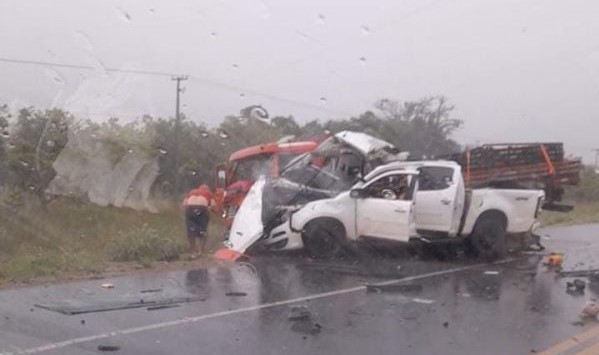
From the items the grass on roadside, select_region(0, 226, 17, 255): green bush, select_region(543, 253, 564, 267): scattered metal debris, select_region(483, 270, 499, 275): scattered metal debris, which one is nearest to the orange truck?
select_region(0, 226, 17, 255): green bush

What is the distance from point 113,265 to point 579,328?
7.56m

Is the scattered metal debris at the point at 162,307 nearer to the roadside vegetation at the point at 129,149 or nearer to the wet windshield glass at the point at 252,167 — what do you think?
the roadside vegetation at the point at 129,149

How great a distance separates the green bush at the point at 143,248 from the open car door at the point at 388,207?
134 inches

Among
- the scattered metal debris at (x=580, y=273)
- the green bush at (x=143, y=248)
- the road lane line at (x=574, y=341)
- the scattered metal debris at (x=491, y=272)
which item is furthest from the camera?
the green bush at (x=143, y=248)

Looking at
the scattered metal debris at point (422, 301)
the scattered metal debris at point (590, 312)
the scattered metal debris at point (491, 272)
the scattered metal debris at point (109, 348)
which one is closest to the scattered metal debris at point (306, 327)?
→ the scattered metal debris at point (109, 348)

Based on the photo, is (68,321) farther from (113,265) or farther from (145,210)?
(145,210)

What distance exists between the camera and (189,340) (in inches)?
302

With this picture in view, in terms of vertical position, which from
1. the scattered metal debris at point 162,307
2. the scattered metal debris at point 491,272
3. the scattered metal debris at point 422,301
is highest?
the scattered metal debris at point 491,272

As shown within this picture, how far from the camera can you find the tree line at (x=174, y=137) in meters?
21.4

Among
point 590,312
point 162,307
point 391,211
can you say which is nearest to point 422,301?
point 590,312

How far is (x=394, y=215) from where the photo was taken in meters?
14.8

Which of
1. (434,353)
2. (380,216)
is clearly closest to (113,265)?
(380,216)

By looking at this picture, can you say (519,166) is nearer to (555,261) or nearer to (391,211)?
(555,261)

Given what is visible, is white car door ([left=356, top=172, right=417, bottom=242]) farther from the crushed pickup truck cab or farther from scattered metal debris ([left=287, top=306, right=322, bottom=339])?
scattered metal debris ([left=287, top=306, right=322, bottom=339])
